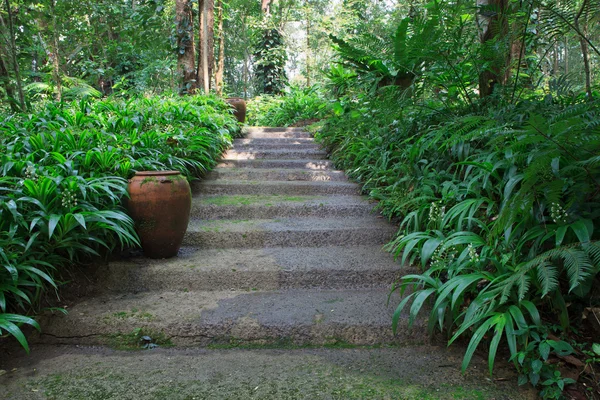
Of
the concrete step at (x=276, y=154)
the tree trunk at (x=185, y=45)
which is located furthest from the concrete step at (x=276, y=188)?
the tree trunk at (x=185, y=45)

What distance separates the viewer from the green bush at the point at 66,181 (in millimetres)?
2059

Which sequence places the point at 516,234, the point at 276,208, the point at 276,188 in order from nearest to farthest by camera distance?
the point at 516,234, the point at 276,208, the point at 276,188

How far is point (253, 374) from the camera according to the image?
1699 millimetres

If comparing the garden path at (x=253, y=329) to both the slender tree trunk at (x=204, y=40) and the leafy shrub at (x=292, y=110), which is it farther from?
the slender tree trunk at (x=204, y=40)

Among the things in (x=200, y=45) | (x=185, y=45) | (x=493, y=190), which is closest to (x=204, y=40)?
(x=200, y=45)

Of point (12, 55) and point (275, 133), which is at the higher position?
point (12, 55)

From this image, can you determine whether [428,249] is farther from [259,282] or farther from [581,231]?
[259,282]

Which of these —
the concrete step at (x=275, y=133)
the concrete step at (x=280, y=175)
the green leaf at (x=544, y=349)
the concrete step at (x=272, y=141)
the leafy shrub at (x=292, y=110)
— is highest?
the leafy shrub at (x=292, y=110)

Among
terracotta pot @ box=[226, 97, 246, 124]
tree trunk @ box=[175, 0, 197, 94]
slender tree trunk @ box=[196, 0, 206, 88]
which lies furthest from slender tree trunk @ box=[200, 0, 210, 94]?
terracotta pot @ box=[226, 97, 246, 124]

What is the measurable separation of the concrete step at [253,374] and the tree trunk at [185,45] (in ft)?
17.9

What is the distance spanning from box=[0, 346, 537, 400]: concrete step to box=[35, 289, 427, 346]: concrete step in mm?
64

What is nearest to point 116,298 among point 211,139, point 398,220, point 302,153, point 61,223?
point 61,223

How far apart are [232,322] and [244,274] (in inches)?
19.4

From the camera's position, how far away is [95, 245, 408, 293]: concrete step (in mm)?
2467
